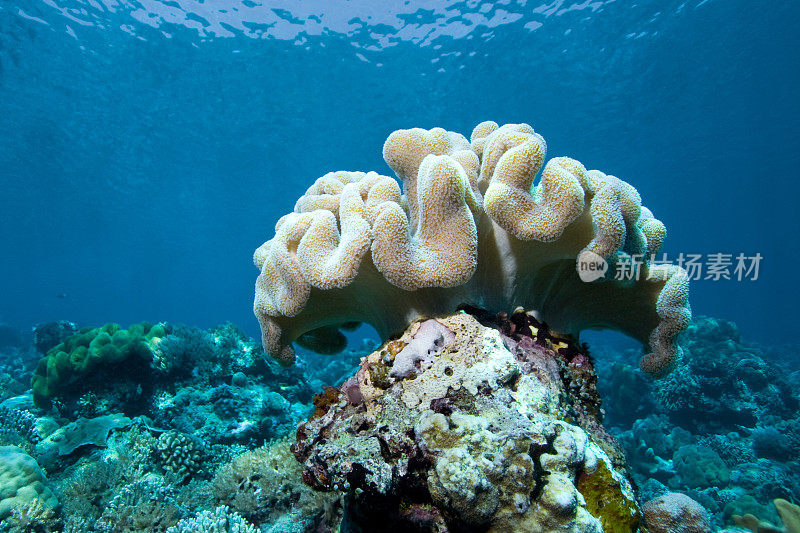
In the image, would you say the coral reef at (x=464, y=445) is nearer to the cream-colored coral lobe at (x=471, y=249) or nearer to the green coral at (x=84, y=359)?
the cream-colored coral lobe at (x=471, y=249)

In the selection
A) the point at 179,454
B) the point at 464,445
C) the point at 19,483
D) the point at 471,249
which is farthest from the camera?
the point at 179,454

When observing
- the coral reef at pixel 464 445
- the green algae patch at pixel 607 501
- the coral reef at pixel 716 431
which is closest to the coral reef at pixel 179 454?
the coral reef at pixel 464 445

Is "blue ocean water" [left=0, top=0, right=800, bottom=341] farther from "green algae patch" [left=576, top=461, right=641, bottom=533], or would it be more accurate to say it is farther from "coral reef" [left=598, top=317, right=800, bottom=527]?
"green algae patch" [left=576, top=461, right=641, bottom=533]

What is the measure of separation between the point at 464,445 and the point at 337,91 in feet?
96.1

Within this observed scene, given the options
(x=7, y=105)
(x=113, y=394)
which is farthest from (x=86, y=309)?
(x=113, y=394)

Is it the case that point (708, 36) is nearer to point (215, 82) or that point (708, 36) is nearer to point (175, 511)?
point (215, 82)

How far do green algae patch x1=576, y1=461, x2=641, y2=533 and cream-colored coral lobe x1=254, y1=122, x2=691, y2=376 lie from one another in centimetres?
100

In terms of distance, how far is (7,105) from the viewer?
24.1 metres

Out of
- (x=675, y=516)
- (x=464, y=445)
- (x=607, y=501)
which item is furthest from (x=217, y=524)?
(x=675, y=516)

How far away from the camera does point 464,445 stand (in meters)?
1.45

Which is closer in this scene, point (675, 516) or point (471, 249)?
point (675, 516)

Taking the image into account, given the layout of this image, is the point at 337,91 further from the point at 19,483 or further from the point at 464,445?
the point at 464,445

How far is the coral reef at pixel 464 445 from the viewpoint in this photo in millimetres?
1379

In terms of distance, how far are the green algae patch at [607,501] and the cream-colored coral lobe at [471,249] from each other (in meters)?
1.00
